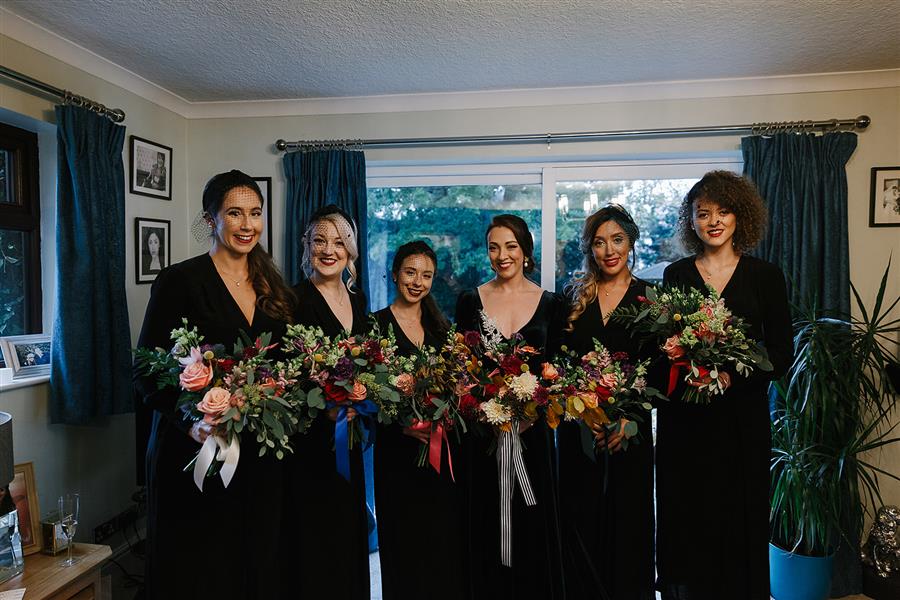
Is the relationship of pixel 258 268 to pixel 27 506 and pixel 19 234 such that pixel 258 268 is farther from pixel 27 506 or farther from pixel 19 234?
pixel 19 234

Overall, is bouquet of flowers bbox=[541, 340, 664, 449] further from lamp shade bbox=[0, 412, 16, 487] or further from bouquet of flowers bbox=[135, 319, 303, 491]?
lamp shade bbox=[0, 412, 16, 487]

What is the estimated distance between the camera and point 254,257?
219cm

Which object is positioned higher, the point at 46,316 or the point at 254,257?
the point at 254,257

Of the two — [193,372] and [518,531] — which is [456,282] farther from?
[193,372]

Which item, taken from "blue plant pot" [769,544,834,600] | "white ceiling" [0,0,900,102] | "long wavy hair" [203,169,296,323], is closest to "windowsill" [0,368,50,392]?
"long wavy hair" [203,169,296,323]

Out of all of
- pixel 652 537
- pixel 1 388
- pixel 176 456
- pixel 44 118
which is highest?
pixel 44 118

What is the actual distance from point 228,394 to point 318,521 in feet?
2.30

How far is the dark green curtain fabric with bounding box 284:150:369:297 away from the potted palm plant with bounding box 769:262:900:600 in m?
2.50

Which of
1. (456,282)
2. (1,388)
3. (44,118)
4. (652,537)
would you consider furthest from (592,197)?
(1,388)

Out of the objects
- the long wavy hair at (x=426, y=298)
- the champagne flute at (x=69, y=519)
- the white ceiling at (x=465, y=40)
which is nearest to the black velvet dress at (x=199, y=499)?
the champagne flute at (x=69, y=519)

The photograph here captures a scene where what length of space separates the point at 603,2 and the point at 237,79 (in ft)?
6.98

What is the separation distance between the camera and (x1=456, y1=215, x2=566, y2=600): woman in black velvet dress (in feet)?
7.20

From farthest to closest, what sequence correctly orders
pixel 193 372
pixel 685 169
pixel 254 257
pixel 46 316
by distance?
pixel 685 169 → pixel 46 316 → pixel 254 257 → pixel 193 372

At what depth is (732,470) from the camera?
229 centimetres
